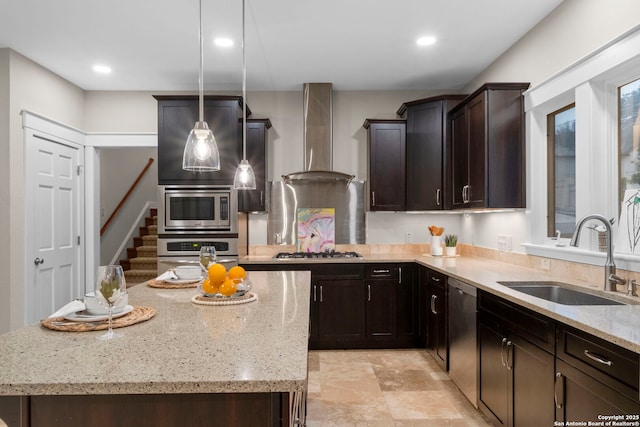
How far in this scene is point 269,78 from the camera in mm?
4238

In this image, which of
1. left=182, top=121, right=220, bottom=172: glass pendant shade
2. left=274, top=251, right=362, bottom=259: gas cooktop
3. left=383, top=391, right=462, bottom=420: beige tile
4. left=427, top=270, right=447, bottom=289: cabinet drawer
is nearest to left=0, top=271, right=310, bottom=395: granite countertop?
left=182, top=121, right=220, bottom=172: glass pendant shade

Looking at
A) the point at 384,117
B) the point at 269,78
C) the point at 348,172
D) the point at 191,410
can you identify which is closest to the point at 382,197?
the point at 348,172

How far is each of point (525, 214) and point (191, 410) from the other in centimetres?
295

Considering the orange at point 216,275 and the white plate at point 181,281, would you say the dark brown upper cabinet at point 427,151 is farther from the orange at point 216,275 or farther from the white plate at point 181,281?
the orange at point 216,275

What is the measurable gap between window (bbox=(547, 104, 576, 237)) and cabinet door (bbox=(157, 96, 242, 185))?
2.68m

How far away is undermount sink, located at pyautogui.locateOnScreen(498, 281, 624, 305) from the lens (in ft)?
7.63

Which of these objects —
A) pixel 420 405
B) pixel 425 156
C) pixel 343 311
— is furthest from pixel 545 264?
pixel 343 311

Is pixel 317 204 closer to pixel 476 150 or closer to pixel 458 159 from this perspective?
pixel 458 159

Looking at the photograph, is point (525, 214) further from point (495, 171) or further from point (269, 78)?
point (269, 78)

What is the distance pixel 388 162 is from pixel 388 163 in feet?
0.03

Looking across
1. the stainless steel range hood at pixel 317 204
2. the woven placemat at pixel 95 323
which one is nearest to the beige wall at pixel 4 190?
the stainless steel range hood at pixel 317 204

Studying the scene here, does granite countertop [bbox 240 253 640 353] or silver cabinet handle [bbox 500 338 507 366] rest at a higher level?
granite countertop [bbox 240 253 640 353]

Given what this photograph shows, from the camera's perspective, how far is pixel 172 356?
1.17m

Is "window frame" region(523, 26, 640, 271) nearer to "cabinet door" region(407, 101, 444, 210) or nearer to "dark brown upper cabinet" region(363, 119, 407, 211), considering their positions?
"cabinet door" region(407, 101, 444, 210)
